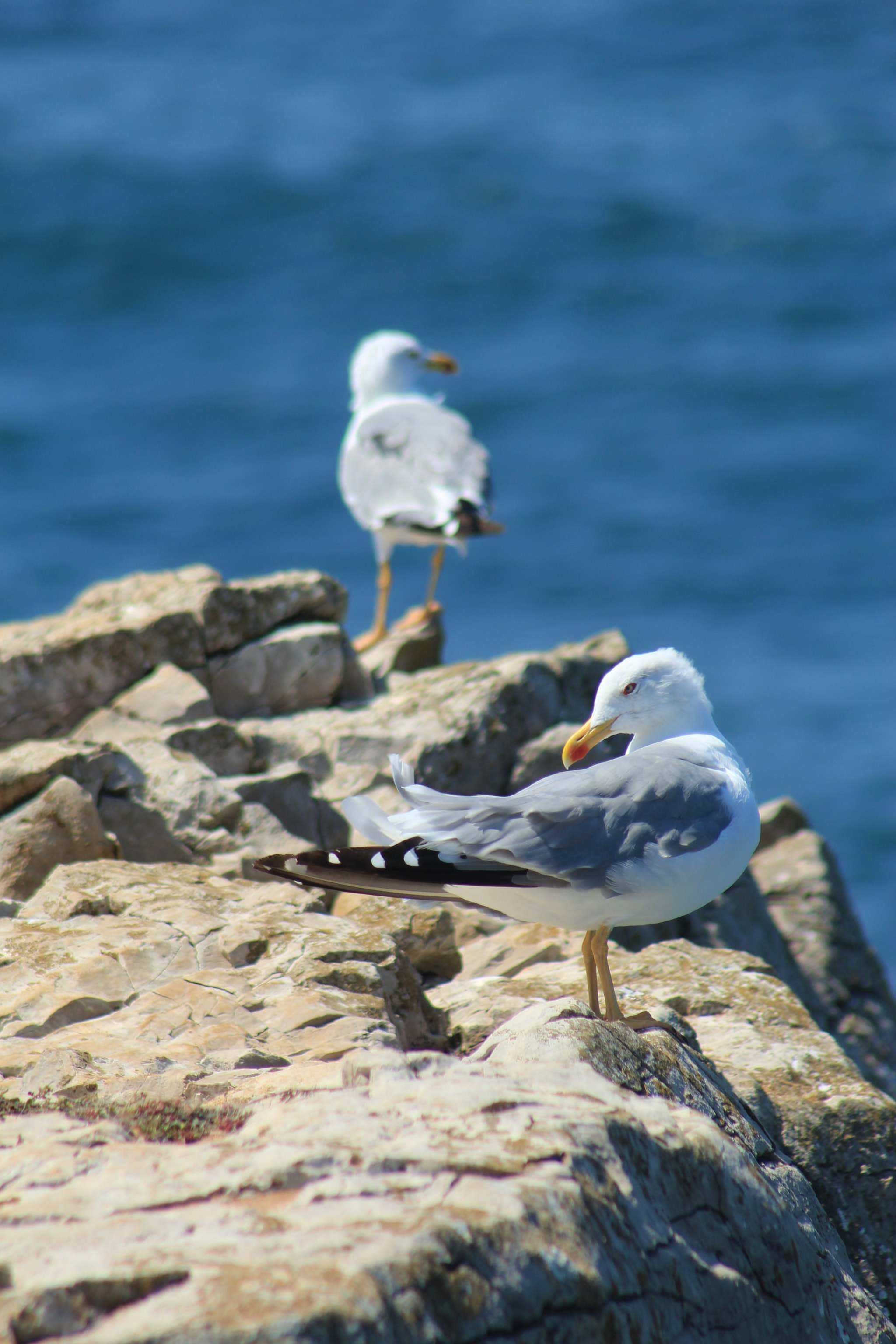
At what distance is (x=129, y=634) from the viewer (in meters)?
6.90

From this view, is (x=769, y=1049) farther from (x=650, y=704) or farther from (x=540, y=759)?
(x=540, y=759)

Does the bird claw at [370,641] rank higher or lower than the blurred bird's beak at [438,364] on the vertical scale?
lower

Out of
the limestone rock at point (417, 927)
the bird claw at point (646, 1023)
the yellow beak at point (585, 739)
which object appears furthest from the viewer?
the limestone rock at point (417, 927)

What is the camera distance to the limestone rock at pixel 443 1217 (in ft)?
7.17

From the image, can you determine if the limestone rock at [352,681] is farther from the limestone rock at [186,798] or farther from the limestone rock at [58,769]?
the limestone rock at [58,769]

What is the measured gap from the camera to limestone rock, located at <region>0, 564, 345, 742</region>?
263 inches

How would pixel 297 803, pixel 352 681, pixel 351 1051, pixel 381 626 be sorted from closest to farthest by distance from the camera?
A: pixel 351 1051, pixel 297 803, pixel 352 681, pixel 381 626

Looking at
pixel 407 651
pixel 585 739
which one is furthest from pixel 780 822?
pixel 585 739

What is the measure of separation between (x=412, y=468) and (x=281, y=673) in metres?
2.37

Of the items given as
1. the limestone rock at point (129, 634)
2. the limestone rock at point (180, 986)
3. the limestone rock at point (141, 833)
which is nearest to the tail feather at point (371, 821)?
the limestone rock at point (180, 986)

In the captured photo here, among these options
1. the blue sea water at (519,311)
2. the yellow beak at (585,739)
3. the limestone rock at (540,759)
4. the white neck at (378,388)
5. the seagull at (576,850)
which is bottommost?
the seagull at (576,850)

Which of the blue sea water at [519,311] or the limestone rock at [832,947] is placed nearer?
the limestone rock at [832,947]

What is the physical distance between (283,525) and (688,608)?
295 inches

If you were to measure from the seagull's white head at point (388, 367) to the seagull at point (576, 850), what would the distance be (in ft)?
22.5
